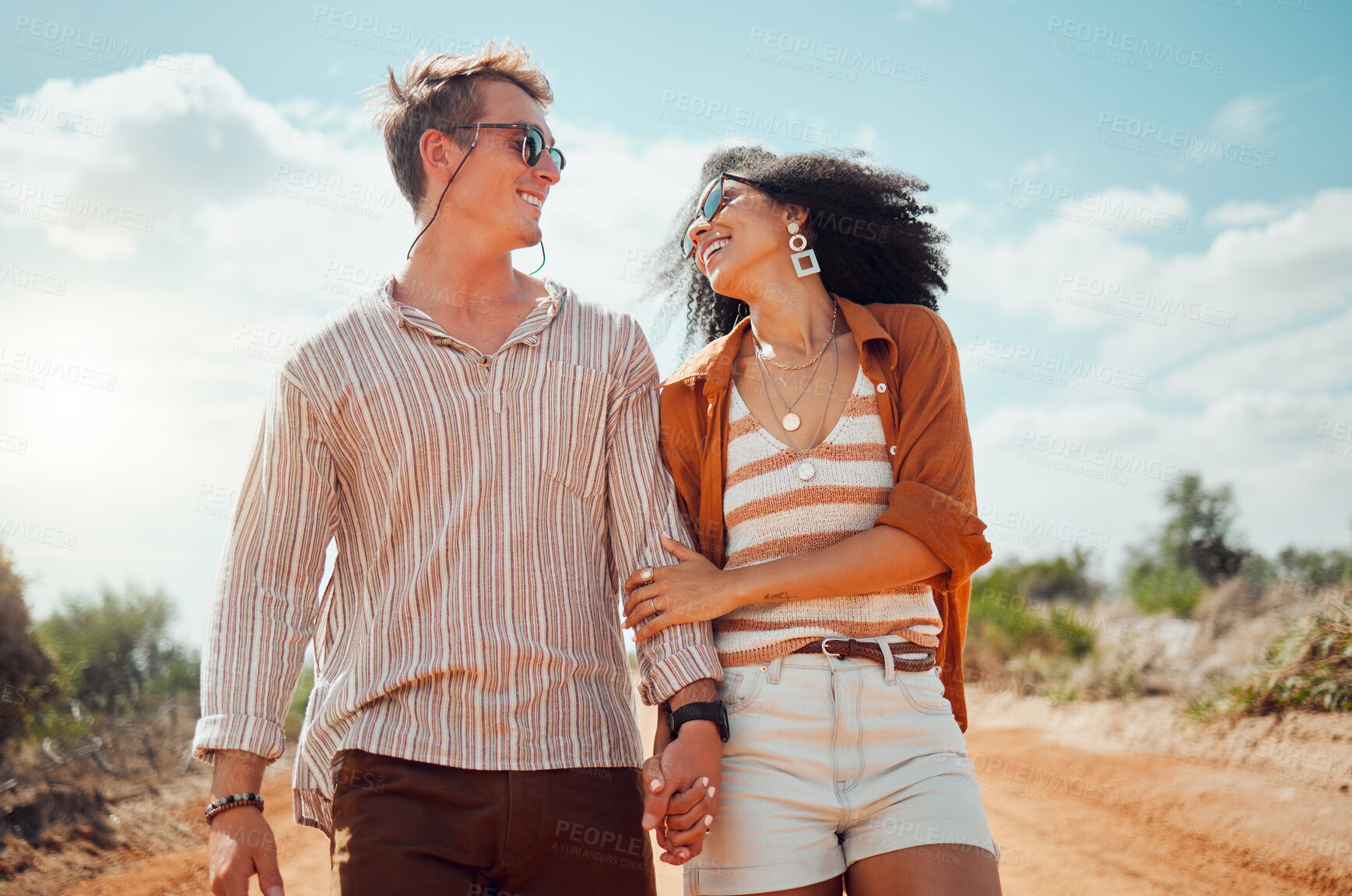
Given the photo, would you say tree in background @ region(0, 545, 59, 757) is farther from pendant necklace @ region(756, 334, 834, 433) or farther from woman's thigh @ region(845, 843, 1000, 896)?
woman's thigh @ region(845, 843, 1000, 896)

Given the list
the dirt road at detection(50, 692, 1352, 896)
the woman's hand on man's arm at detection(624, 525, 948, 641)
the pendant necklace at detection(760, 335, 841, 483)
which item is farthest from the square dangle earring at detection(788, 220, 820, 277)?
the dirt road at detection(50, 692, 1352, 896)

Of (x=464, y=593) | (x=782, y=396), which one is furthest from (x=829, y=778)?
(x=782, y=396)

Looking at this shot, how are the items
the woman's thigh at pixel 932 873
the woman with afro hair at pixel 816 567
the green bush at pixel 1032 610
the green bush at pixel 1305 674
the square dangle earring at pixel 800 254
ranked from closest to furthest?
the woman's thigh at pixel 932 873 < the woman with afro hair at pixel 816 567 < the square dangle earring at pixel 800 254 < the green bush at pixel 1305 674 < the green bush at pixel 1032 610

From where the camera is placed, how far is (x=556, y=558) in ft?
8.16

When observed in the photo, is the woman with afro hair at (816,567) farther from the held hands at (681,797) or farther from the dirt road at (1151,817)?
the dirt road at (1151,817)

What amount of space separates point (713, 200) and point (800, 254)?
338mm

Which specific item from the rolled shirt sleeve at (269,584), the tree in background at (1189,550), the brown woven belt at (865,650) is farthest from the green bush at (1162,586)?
the rolled shirt sleeve at (269,584)

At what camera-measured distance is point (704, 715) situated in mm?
2367

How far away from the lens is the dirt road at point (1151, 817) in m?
5.72

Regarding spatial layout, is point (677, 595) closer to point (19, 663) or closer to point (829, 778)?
point (829, 778)

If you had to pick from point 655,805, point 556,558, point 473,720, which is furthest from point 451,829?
point 556,558

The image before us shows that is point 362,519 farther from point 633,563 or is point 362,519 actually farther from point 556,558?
point 633,563

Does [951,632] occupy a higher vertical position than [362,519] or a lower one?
A: lower

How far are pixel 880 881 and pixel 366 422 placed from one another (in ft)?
5.60
